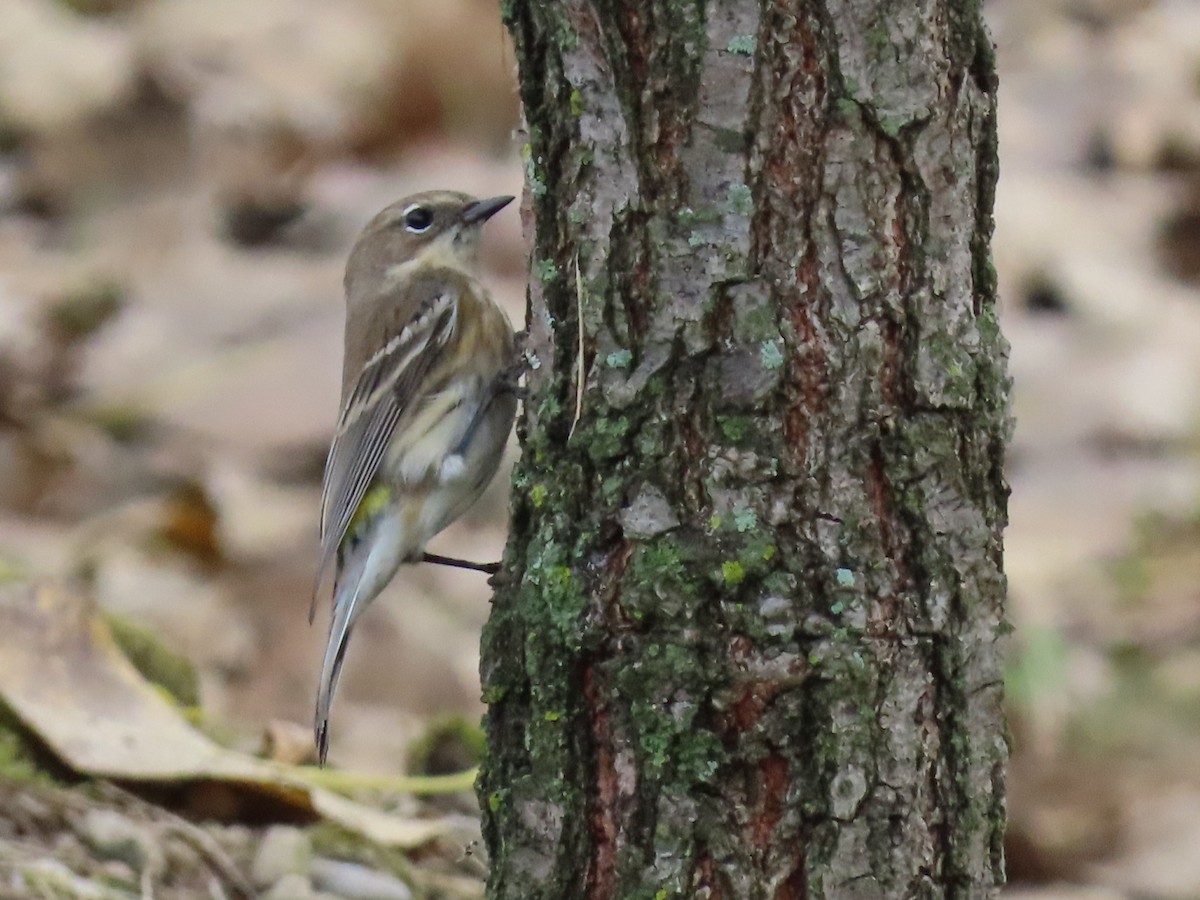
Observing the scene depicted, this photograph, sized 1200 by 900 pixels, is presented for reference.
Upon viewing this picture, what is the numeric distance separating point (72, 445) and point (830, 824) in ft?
18.5

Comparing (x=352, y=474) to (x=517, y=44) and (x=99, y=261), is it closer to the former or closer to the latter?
(x=517, y=44)

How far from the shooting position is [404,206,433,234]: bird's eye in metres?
5.45

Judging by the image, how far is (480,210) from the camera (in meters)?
5.33

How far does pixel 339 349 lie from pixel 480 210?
9.91ft

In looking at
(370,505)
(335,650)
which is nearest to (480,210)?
(370,505)

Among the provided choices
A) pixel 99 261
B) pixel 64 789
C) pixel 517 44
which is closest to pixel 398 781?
pixel 64 789

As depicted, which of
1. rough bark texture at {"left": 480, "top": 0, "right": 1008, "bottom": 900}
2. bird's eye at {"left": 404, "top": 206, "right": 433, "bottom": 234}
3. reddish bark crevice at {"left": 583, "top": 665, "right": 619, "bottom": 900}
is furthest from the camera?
bird's eye at {"left": 404, "top": 206, "right": 433, "bottom": 234}

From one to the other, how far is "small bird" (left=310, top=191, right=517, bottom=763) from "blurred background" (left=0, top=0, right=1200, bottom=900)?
1.79 ft

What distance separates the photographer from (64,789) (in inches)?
170

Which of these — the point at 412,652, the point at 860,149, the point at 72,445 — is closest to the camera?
the point at 860,149

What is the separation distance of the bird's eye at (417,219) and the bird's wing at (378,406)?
0.35 m

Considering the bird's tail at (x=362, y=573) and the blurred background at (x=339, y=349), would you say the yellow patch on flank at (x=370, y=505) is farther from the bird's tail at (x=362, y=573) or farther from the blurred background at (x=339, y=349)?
the blurred background at (x=339, y=349)

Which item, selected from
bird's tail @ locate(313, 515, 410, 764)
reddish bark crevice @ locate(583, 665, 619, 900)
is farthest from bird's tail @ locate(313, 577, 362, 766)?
reddish bark crevice @ locate(583, 665, 619, 900)

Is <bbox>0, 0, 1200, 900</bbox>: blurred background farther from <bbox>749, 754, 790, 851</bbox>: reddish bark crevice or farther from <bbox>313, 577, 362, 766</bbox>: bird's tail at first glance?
<bbox>749, 754, 790, 851</bbox>: reddish bark crevice
